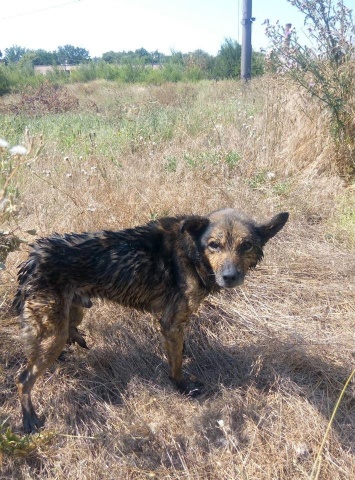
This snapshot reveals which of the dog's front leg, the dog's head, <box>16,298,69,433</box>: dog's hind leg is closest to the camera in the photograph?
<box>16,298,69,433</box>: dog's hind leg

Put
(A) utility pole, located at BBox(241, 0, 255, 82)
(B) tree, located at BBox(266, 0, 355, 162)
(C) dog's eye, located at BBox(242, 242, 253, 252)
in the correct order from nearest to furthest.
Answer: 1. (C) dog's eye, located at BBox(242, 242, 253, 252)
2. (B) tree, located at BBox(266, 0, 355, 162)
3. (A) utility pole, located at BBox(241, 0, 255, 82)

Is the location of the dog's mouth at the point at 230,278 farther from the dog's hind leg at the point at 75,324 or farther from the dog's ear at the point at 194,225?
the dog's hind leg at the point at 75,324

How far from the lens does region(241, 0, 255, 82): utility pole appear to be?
1374 cm

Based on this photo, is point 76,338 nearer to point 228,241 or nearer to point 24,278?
point 24,278

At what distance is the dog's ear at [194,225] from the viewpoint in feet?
10.8

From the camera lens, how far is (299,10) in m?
7.44

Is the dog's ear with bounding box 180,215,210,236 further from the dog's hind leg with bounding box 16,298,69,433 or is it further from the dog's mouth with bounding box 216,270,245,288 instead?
the dog's hind leg with bounding box 16,298,69,433

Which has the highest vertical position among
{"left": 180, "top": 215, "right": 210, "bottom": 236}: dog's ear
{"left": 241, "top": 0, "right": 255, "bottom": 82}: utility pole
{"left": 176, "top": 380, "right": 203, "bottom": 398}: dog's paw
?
{"left": 241, "top": 0, "right": 255, "bottom": 82}: utility pole

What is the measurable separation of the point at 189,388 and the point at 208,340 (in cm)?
58

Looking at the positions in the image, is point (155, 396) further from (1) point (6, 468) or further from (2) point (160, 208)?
(2) point (160, 208)

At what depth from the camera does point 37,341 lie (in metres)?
3.12

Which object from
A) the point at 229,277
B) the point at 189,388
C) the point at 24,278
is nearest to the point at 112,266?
the point at 24,278

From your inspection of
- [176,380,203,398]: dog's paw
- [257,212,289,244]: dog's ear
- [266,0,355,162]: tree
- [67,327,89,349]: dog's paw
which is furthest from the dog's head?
[266,0,355,162]: tree

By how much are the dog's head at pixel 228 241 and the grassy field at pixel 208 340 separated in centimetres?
91
